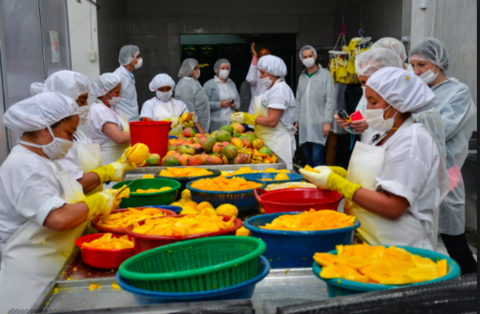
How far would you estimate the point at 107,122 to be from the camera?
151 inches

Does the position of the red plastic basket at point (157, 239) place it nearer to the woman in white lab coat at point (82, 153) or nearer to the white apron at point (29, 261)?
the white apron at point (29, 261)

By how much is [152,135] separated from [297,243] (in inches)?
86.1

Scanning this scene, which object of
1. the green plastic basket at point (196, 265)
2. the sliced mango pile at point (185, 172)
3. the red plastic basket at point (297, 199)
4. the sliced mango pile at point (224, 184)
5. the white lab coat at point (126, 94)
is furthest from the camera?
the white lab coat at point (126, 94)

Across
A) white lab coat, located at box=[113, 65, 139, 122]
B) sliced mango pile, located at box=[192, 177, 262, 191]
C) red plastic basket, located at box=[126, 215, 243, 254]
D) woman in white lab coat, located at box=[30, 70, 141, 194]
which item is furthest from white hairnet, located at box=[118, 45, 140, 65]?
red plastic basket, located at box=[126, 215, 243, 254]

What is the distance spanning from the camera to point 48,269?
195 centimetres

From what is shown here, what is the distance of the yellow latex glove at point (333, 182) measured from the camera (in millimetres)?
1932

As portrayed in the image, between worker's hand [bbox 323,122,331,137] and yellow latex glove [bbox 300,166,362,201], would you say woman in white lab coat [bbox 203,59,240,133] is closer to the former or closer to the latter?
worker's hand [bbox 323,122,331,137]

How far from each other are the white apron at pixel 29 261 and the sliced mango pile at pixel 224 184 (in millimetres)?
807

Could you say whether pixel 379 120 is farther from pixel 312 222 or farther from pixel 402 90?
pixel 312 222

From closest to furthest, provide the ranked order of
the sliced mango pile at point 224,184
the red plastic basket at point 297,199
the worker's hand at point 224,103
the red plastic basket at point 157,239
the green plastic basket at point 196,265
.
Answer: the green plastic basket at point 196,265 → the red plastic basket at point 157,239 → the red plastic basket at point 297,199 → the sliced mango pile at point 224,184 → the worker's hand at point 224,103

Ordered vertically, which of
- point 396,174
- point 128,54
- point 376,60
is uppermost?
point 128,54

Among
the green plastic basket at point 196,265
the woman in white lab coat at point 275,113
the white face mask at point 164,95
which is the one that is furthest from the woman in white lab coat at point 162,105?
the green plastic basket at point 196,265

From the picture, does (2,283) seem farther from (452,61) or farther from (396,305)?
(452,61)

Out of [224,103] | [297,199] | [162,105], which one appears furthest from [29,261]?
[224,103]
